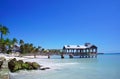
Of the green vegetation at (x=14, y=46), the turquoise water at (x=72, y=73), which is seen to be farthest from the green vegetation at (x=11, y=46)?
the turquoise water at (x=72, y=73)

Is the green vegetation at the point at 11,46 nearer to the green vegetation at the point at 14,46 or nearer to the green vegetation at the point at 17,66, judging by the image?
the green vegetation at the point at 14,46

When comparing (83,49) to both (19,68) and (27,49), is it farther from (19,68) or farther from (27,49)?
(19,68)

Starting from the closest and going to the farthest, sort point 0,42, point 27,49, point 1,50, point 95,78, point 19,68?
point 95,78, point 19,68, point 0,42, point 1,50, point 27,49

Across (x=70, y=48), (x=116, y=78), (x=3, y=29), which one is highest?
(x=3, y=29)

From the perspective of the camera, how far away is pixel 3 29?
1961 inches

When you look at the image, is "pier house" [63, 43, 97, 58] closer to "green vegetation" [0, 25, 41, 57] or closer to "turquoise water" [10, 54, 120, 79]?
"green vegetation" [0, 25, 41, 57]

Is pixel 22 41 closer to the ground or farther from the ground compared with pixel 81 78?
farther from the ground

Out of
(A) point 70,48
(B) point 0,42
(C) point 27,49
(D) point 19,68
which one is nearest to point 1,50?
(B) point 0,42

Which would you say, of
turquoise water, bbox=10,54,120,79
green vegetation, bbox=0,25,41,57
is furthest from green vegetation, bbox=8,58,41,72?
green vegetation, bbox=0,25,41,57

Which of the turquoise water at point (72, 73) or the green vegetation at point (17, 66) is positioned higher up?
the green vegetation at point (17, 66)

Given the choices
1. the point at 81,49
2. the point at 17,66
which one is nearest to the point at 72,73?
the point at 17,66

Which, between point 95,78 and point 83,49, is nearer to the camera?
point 95,78

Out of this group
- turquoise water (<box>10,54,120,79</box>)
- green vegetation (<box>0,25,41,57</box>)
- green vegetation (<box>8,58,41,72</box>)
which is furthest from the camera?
green vegetation (<box>0,25,41,57</box>)

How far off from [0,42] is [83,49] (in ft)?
88.6
